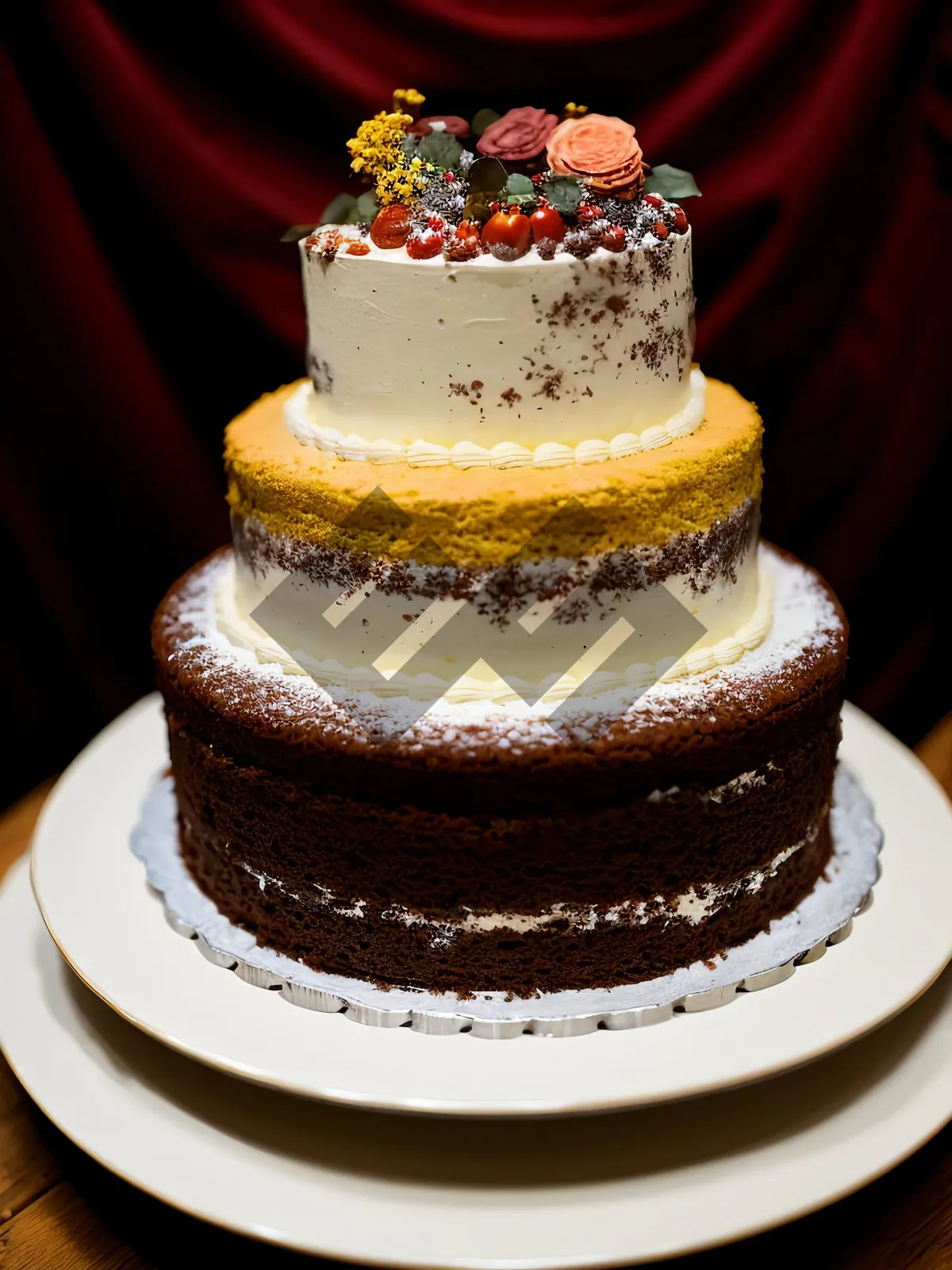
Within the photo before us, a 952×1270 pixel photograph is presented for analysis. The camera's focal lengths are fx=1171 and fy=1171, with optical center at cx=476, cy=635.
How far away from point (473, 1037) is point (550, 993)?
136 millimetres

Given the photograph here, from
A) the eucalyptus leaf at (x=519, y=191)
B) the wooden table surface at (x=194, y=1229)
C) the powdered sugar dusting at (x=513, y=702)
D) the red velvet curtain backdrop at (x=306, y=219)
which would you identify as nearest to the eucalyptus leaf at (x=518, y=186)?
the eucalyptus leaf at (x=519, y=191)

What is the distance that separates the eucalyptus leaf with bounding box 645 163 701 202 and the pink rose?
173 millimetres

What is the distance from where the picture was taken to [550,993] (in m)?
1.68

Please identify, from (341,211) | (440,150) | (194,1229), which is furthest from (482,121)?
(194,1229)

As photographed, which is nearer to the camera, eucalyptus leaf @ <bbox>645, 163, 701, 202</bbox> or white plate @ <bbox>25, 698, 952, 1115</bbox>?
white plate @ <bbox>25, 698, 952, 1115</bbox>

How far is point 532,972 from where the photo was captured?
1673 millimetres

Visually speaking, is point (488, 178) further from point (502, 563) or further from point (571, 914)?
point (571, 914)

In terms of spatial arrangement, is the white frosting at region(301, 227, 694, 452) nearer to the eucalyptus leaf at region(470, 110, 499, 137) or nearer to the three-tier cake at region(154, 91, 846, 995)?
the three-tier cake at region(154, 91, 846, 995)

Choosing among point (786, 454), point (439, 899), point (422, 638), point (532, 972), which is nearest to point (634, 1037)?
point (532, 972)

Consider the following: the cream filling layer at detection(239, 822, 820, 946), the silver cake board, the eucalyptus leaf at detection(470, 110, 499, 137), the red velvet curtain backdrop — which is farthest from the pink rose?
the silver cake board

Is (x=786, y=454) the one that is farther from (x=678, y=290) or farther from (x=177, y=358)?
(x=177, y=358)

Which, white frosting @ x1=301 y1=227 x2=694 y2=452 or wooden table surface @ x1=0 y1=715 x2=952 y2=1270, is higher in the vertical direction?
white frosting @ x1=301 y1=227 x2=694 y2=452

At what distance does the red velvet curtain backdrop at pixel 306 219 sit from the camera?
2260 mm

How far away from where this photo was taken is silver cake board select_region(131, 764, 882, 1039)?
1.61 meters
